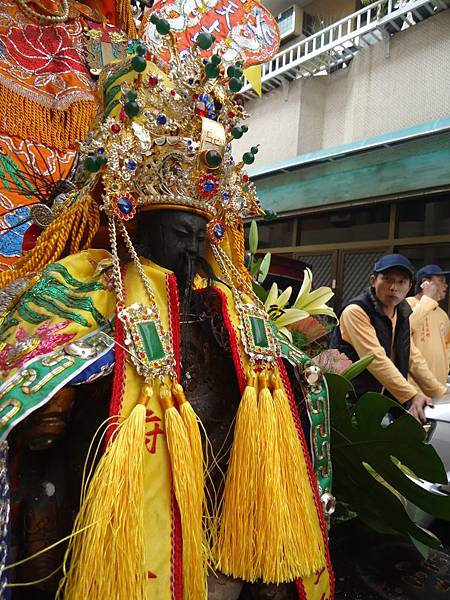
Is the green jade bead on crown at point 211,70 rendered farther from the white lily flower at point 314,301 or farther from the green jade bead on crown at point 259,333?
the white lily flower at point 314,301

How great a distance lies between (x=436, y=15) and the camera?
18.8ft

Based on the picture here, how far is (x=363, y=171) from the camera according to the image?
5.98 m

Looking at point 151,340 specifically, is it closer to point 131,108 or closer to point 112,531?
point 112,531

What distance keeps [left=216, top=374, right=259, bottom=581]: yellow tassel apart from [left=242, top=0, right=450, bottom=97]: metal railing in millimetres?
5679

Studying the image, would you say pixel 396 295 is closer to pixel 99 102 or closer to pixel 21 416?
pixel 99 102

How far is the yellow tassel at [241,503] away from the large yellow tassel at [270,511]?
0.01 m

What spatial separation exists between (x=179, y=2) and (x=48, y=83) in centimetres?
69

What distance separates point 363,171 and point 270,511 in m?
5.62

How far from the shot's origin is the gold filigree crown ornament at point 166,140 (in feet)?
3.64

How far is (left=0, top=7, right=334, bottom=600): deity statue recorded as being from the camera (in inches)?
36.8

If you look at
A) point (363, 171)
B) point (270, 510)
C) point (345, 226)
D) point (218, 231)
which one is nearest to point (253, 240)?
point (218, 231)

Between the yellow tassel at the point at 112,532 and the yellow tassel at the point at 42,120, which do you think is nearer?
the yellow tassel at the point at 112,532

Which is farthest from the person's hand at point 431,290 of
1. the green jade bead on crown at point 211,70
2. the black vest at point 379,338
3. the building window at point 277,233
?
the building window at point 277,233

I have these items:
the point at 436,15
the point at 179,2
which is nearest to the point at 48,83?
the point at 179,2
